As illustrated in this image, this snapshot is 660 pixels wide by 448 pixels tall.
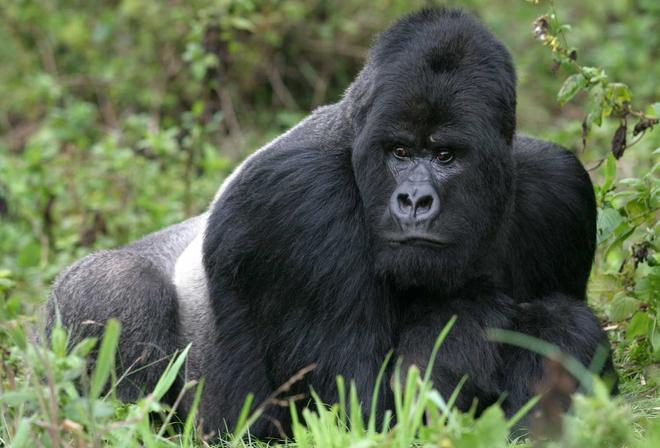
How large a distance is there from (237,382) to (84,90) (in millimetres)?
6352

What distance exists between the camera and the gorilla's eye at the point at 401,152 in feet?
13.1

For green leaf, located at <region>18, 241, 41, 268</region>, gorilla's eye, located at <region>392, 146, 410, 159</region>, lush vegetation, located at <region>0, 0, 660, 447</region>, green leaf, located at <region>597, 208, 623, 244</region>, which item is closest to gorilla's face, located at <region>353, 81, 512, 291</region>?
gorilla's eye, located at <region>392, 146, 410, 159</region>

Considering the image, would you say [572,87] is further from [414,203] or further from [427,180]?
[414,203]

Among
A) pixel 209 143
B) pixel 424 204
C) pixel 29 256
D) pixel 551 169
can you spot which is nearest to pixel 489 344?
pixel 424 204

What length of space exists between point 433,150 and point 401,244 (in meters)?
0.39

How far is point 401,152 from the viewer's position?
3.99 meters

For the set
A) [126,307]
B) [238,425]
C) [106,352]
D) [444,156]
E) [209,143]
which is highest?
[444,156]

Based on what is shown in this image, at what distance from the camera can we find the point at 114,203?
24.6 feet

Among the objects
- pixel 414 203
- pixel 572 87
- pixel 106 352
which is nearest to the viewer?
pixel 106 352

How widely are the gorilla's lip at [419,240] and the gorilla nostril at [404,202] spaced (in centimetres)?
10

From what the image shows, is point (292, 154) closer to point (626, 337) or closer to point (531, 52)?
point (626, 337)

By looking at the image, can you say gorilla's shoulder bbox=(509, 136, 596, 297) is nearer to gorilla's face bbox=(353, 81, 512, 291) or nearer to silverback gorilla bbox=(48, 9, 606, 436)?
silverback gorilla bbox=(48, 9, 606, 436)

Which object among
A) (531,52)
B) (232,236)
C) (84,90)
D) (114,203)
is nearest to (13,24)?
(84,90)

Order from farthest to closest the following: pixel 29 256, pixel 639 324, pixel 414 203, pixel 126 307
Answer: pixel 29 256, pixel 126 307, pixel 639 324, pixel 414 203
